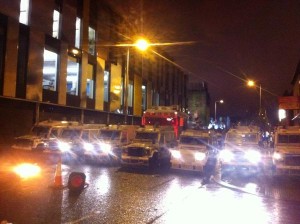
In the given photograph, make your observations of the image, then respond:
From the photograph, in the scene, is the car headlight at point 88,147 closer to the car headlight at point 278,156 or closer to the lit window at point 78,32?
the car headlight at point 278,156

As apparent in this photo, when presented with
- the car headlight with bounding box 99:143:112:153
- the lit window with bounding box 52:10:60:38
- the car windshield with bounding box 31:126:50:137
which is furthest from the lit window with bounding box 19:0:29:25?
the car headlight with bounding box 99:143:112:153

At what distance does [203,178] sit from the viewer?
18.7 metres

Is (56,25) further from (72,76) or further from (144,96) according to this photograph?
(144,96)

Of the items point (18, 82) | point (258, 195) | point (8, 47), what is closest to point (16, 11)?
point (8, 47)

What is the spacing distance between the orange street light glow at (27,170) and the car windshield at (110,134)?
5.09m

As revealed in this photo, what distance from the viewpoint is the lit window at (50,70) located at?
33.7 m

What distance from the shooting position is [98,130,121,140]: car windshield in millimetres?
24938

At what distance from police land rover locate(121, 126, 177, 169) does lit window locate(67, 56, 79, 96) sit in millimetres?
15757

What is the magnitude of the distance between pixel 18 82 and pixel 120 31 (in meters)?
21.4

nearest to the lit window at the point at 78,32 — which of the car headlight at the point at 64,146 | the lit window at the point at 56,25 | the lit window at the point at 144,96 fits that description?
the lit window at the point at 56,25

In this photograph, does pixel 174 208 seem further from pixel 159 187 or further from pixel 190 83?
pixel 190 83

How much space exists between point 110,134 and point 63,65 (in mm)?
12802

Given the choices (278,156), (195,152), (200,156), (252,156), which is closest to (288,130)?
(252,156)

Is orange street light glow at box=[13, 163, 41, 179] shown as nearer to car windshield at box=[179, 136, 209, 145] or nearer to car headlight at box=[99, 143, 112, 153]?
car headlight at box=[99, 143, 112, 153]
